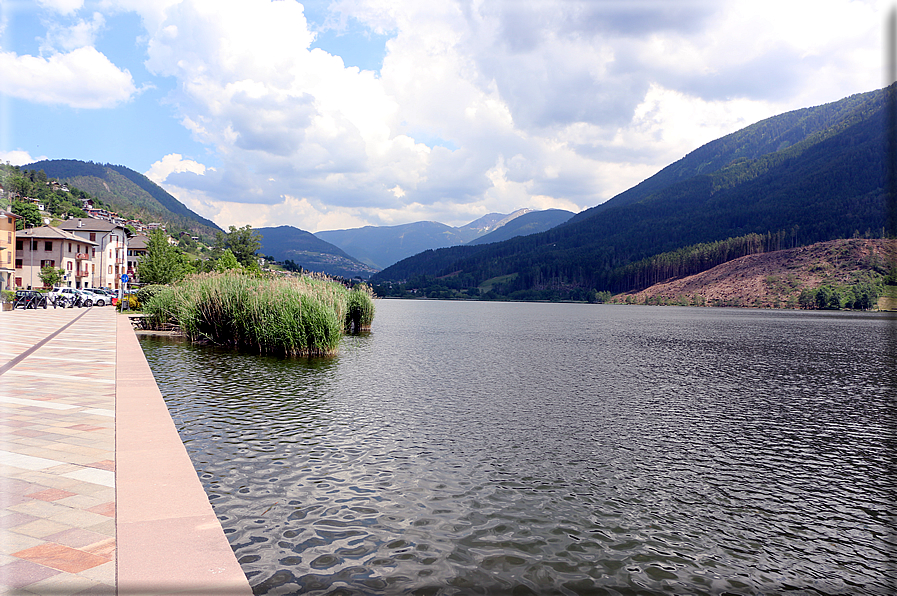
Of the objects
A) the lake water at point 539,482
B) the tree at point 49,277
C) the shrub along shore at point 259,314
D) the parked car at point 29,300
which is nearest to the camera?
the lake water at point 539,482

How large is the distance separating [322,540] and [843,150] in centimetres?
24950

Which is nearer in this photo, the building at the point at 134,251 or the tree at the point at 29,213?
the tree at the point at 29,213

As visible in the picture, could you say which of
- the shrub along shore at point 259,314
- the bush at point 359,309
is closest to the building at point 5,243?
the shrub along shore at point 259,314

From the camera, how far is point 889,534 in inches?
247

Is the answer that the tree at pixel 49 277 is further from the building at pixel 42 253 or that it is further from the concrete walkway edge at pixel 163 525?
the concrete walkway edge at pixel 163 525

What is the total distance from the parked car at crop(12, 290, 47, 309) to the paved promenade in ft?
147

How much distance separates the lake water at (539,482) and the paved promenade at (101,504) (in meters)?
0.61

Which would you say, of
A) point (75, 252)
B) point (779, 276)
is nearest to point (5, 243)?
point (75, 252)

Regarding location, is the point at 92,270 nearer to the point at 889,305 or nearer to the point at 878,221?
the point at 889,305

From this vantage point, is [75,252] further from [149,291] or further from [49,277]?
[149,291]

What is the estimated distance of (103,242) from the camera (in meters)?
94.4

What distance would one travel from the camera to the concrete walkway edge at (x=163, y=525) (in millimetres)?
3850

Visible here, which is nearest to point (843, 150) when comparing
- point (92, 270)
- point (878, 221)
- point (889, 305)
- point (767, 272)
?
point (878, 221)

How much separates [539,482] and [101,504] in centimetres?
521
